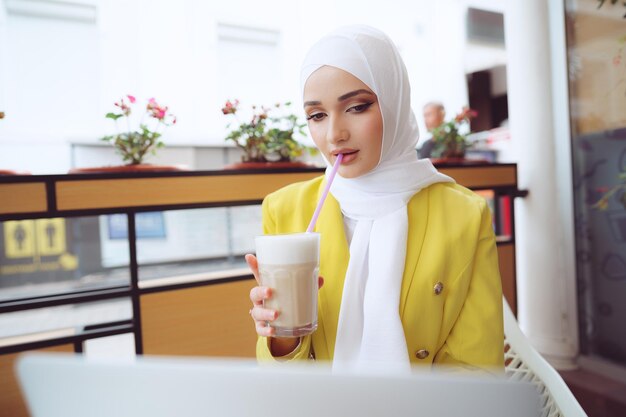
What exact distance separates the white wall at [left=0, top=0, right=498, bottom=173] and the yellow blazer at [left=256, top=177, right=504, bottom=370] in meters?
3.67

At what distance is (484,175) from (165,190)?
1926mm

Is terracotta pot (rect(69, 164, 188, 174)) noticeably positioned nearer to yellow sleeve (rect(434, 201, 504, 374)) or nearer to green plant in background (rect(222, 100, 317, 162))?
green plant in background (rect(222, 100, 317, 162))

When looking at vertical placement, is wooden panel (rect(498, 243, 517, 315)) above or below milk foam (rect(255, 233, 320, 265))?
below

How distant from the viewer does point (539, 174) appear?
9.59ft

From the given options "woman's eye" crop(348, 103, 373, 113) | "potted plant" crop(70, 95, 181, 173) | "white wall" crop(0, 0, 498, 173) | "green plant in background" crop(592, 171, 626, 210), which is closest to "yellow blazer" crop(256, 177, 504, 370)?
"woman's eye" crop(348, 103, 373, 113)

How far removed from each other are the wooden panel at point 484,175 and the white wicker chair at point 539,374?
1413mm

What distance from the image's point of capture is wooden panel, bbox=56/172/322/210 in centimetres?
189

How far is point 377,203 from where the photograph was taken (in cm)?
113

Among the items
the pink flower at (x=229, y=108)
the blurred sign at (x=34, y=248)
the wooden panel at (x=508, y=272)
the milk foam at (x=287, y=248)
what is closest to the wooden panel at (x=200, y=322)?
the pink flower at (x=229, y=108)

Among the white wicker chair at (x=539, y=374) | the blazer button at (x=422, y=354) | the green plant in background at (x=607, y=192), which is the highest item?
the green plant in background at (x=607, y=192)

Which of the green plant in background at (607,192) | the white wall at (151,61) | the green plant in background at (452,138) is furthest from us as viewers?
the white wall at (151,61)

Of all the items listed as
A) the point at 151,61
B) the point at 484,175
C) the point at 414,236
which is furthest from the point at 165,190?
the point at 151,61

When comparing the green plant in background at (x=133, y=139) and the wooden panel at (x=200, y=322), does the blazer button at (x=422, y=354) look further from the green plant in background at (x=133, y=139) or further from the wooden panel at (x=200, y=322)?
the green plant in background at (x=133, y=139)

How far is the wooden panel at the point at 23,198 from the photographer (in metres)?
1.77
